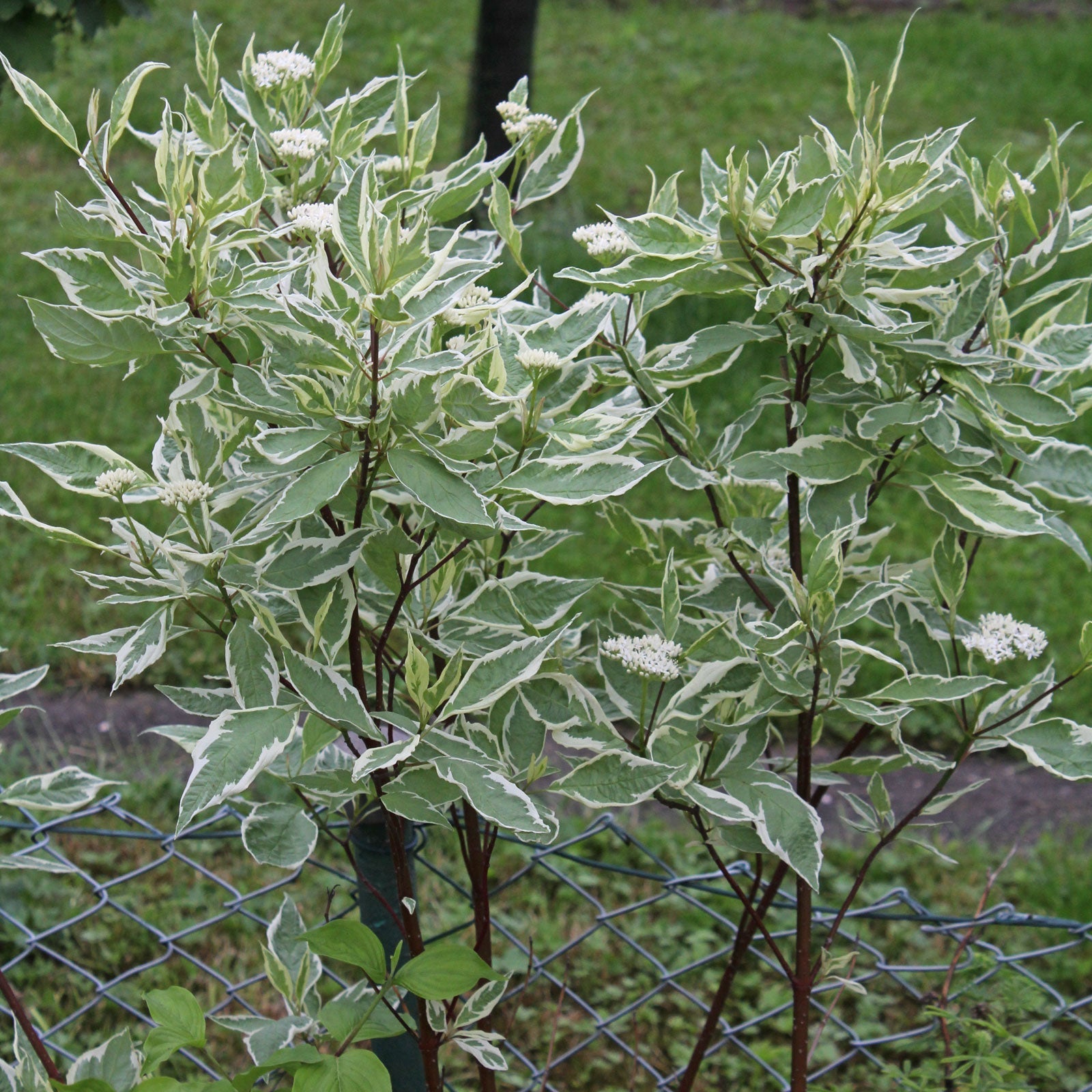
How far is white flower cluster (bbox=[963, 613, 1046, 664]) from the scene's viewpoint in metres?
1.23

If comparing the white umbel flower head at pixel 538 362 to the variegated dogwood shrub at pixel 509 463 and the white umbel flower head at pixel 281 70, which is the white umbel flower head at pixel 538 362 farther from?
the white umbel flower head at pixel 281 70

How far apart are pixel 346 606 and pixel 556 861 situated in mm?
1724

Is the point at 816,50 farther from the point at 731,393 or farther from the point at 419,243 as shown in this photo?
the point at 419,243

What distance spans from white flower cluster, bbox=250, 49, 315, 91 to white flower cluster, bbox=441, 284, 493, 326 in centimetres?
36

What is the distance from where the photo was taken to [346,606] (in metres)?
1.16

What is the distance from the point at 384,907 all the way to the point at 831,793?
1.69 meters

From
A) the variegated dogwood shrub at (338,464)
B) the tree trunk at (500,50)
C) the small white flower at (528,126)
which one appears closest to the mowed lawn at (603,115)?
the tree trunk at (500,50)

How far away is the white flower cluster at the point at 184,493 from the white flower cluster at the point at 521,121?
0.55m

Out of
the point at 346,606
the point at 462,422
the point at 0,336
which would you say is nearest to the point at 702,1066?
the point at 346,606

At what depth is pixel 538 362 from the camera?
1.12 metres

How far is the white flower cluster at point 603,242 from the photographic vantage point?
123 centimetres

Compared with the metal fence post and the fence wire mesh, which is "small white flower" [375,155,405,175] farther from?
the fence wire mesh

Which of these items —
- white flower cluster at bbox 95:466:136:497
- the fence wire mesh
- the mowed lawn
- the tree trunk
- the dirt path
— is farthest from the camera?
the tree trunk

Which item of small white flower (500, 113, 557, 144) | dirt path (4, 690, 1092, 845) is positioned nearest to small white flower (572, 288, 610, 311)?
small white flower (500, 113, 557, 144)
